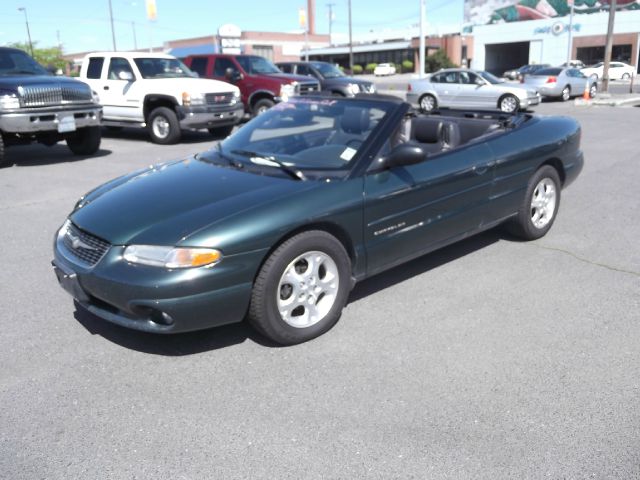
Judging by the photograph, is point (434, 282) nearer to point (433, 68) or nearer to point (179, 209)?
point (179, 209)

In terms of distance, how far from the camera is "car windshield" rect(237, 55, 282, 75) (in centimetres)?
1583

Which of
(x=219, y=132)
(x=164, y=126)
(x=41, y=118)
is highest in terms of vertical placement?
(x=41, y=118)

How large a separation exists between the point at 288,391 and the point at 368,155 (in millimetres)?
1725

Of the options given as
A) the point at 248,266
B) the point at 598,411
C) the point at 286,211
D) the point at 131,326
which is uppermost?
the point at 286,211

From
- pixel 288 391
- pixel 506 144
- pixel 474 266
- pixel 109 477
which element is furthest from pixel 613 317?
pixel 109 477

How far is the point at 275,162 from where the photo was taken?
13.9 feet

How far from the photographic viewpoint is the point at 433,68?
60.5 meters

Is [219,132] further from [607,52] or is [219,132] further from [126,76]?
[607,52]

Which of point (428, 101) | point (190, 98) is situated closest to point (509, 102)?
point (428, 101)

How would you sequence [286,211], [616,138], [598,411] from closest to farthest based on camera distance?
1. [598,411]
2. [286,211]
3. [616,138]

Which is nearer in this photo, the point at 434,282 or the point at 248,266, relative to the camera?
the point at 248,266

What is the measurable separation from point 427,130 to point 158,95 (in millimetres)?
8904

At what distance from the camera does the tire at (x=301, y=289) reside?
11.5 feet

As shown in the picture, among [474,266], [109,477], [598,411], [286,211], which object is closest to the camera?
[109,477]
